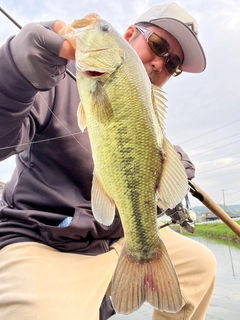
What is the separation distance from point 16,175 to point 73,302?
3.07 ft

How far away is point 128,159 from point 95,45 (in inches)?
22.0

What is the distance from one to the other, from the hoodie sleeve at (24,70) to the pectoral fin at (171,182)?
2.20ft

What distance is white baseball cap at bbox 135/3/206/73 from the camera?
2.61 m

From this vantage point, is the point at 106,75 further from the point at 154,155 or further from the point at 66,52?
the point at 154,155

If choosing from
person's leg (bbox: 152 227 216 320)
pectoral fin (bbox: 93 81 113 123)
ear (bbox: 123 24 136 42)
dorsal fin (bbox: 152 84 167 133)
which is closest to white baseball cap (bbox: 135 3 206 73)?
ear (bbox: 123 24 136 42)

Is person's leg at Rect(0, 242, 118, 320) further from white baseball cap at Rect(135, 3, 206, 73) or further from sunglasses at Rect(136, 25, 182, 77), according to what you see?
white baseball cap at Rect(135, 3, 206, 73)

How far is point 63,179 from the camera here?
221cm

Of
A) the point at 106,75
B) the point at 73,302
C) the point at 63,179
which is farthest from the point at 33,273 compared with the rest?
the point at 106,75

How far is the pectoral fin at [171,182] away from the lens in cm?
165

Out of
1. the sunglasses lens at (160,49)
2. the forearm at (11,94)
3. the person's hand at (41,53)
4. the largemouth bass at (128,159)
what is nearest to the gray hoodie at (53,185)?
the forearm at (11,94)

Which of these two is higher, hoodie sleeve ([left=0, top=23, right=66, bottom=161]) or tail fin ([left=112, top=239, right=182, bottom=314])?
hoodie sleeve ([left=0, top=23, right=66, bottom=161])

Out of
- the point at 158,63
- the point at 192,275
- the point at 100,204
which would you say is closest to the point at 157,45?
the point at 158,63

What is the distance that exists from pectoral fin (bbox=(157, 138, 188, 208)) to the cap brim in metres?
1.36

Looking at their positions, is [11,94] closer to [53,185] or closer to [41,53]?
[41,53]
